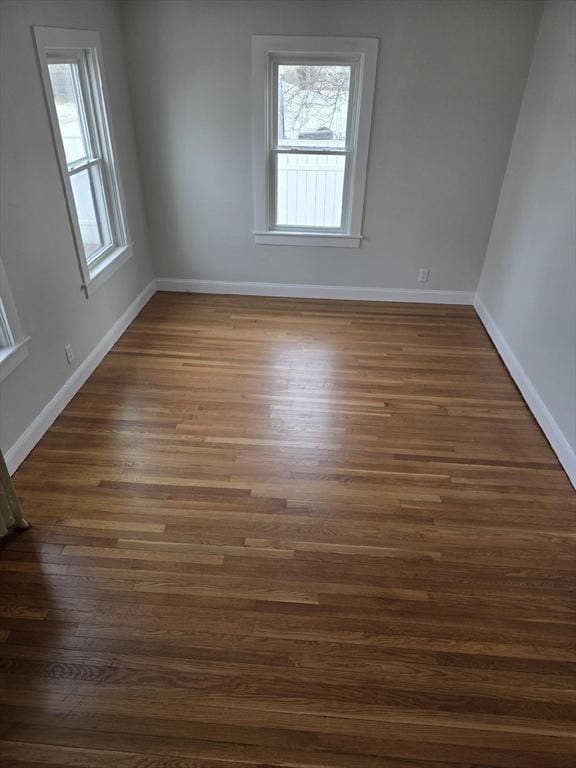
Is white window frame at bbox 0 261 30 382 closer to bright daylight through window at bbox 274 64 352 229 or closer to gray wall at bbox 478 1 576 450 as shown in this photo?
bright daylight through window at bbox 274 64 352 229

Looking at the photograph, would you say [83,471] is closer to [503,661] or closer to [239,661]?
[239,661]

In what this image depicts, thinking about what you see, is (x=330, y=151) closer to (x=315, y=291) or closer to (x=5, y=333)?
(x=315, y=291)

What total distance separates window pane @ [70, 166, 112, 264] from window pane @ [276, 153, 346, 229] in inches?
57.1

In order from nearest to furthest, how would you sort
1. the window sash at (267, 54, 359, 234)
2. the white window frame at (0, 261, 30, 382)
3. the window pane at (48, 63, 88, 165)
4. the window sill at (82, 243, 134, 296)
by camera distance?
the white window frame at (0, 261, 30, 382) → the window pane at (48, 63, 88, 165) → the window sill at (82, 243, 134, 296) → the window sash at (267, 54, 359, 234)

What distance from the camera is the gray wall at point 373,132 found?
11.3ft

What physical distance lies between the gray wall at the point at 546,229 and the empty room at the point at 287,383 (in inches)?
1.0

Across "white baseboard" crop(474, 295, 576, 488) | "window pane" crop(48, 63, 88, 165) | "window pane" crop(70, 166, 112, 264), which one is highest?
"window pane" crop(48, 63, 88, 165)

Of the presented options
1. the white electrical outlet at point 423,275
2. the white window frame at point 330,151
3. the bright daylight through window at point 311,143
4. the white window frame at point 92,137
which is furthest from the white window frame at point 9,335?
the white electrical outlet at point 423,275

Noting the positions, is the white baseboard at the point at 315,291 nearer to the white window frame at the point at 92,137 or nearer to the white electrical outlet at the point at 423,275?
the white electrical outlet at the point at 423,275

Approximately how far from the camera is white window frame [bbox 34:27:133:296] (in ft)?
8.91

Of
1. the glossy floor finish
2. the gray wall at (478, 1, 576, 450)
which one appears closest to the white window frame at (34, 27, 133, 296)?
the glossy floor finish

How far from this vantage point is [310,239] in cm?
429

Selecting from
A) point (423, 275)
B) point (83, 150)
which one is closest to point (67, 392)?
point (83, 150)

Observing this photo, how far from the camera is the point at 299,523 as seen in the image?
230 centimetres
